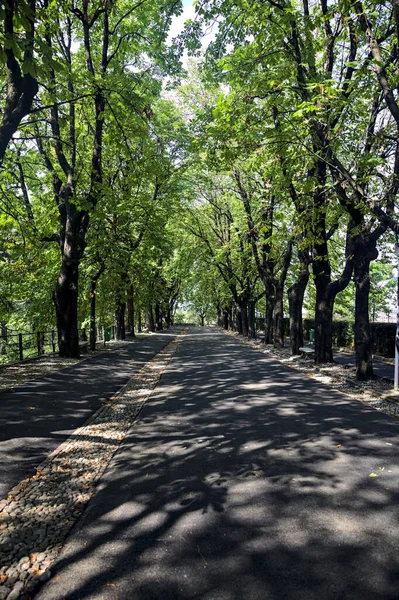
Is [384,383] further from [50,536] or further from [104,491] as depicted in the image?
[50,536]

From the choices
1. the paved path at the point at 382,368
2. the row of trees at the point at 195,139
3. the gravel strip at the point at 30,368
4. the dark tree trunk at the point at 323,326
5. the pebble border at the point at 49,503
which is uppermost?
the row of trees at the point at 195,139

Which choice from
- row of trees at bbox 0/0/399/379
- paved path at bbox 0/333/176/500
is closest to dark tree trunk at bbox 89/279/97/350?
row of trees at bbox 0/0/399/379

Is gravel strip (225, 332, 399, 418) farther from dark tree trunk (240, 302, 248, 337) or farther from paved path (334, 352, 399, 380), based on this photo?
dark tree trunk (240, 302, 248, 337)

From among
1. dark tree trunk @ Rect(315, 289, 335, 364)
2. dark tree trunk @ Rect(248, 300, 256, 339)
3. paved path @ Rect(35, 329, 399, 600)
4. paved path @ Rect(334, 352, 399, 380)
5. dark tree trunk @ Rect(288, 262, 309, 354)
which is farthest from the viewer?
dark tree trunk @ Rect(248, 300, 256, 339)

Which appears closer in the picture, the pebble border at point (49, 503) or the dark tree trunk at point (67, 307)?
the pebble border at point (49, 503)

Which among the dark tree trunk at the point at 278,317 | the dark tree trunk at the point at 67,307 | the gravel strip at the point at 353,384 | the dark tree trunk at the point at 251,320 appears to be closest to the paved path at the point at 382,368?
the gravel strip at the point at 353,384

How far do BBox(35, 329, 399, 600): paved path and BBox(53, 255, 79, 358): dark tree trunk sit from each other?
9304mm

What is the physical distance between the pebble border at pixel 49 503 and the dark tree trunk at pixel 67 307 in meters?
8.63

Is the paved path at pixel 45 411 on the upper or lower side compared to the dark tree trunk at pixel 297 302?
lower

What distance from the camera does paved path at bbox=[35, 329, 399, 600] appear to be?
279 centimetres

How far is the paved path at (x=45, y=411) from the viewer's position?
518 cm

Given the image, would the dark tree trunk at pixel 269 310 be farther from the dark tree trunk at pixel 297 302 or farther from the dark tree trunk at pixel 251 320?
the dark tree trunk at pixel 251 320

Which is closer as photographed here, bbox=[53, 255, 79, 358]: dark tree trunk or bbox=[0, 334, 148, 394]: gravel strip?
bbox=[0, 334, 148, 394]: gravel strip

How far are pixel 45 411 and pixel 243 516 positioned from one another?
5.02 m
